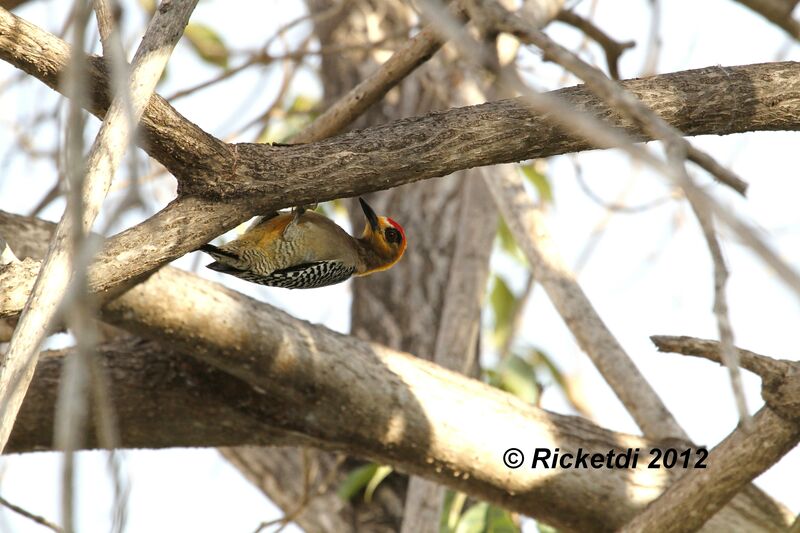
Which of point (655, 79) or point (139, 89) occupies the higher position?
point (655, 79)

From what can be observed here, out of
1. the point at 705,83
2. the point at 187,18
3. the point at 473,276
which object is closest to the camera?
the point at 187,18

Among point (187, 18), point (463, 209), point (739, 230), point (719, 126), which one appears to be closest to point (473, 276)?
point (463, 209)

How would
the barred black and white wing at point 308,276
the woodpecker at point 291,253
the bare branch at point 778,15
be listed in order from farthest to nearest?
the barred black and white wing at point 308,276
the woodpecker at point 291,253
the bare branch at point 778,15

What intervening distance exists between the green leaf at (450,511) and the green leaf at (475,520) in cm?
19

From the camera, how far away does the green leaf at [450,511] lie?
5250 millimetres

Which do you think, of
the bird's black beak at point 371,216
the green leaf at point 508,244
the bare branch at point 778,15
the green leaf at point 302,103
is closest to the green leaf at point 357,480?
the bird's black beak at point 371,216

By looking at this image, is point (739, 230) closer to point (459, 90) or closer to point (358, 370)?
point (358, 370)

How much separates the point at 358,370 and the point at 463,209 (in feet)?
7.00

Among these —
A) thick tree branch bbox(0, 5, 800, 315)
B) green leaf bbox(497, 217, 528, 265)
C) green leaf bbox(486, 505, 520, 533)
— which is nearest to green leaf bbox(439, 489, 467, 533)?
green leaf bbox(486, 505, 520, 533)

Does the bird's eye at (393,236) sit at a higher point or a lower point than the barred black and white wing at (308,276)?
higher

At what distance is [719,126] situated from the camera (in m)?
3.22

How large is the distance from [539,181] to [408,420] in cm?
330

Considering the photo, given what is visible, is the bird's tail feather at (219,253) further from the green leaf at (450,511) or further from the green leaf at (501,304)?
the green leaf at (501,304)

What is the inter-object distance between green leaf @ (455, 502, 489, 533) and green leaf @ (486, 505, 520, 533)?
30 millimetres
